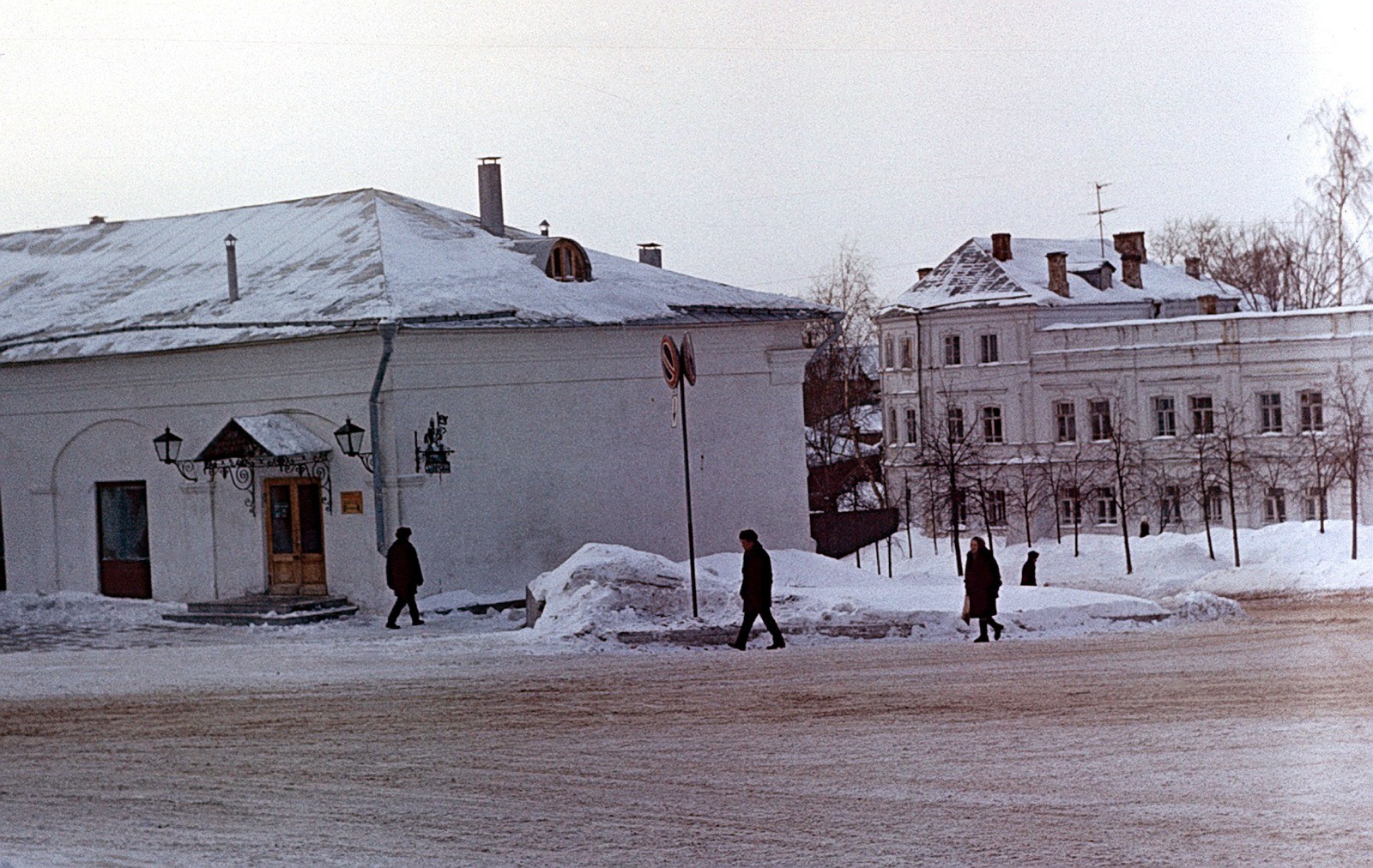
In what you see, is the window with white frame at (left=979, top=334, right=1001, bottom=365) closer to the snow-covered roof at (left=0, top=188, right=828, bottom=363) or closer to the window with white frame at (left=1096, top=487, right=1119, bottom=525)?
the window with white frame at (left=1096, top=487, right=1119, bottom=525)

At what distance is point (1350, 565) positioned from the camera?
3256cm

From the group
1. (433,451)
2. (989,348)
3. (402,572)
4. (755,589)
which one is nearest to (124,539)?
(433,451)

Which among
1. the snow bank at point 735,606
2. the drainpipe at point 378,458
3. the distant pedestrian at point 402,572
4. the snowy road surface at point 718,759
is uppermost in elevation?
the drainpipe at point 378,458

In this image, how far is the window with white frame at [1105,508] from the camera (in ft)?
173

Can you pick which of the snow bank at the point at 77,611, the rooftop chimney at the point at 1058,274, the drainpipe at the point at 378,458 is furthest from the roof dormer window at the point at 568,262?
the rooftop chimney at the point at 1058,274

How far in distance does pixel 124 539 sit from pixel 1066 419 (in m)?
36.2

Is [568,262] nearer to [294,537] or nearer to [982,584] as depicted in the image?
[294,537]

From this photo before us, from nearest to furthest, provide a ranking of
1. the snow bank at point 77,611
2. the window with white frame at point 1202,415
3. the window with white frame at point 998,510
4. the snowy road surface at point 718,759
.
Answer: the snowy road surface at point 718,759
the snow bank at point 77,611
the window with white frame at point 1202,415
the window with white frame at point 998,510

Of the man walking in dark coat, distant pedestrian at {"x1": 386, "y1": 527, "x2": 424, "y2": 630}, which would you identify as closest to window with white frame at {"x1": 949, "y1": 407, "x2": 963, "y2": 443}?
distant pedestrian at {"x1": 386, "y1": 527, "x2": 424, "y2": 630}

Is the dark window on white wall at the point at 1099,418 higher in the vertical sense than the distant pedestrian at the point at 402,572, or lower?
higher

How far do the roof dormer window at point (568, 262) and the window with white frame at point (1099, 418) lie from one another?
30.7 m

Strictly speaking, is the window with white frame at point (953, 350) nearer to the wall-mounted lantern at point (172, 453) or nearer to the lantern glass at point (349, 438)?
the wall-mounted lantern at point (172, 453)

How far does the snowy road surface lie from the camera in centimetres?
930

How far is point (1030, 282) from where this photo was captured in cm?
6166
